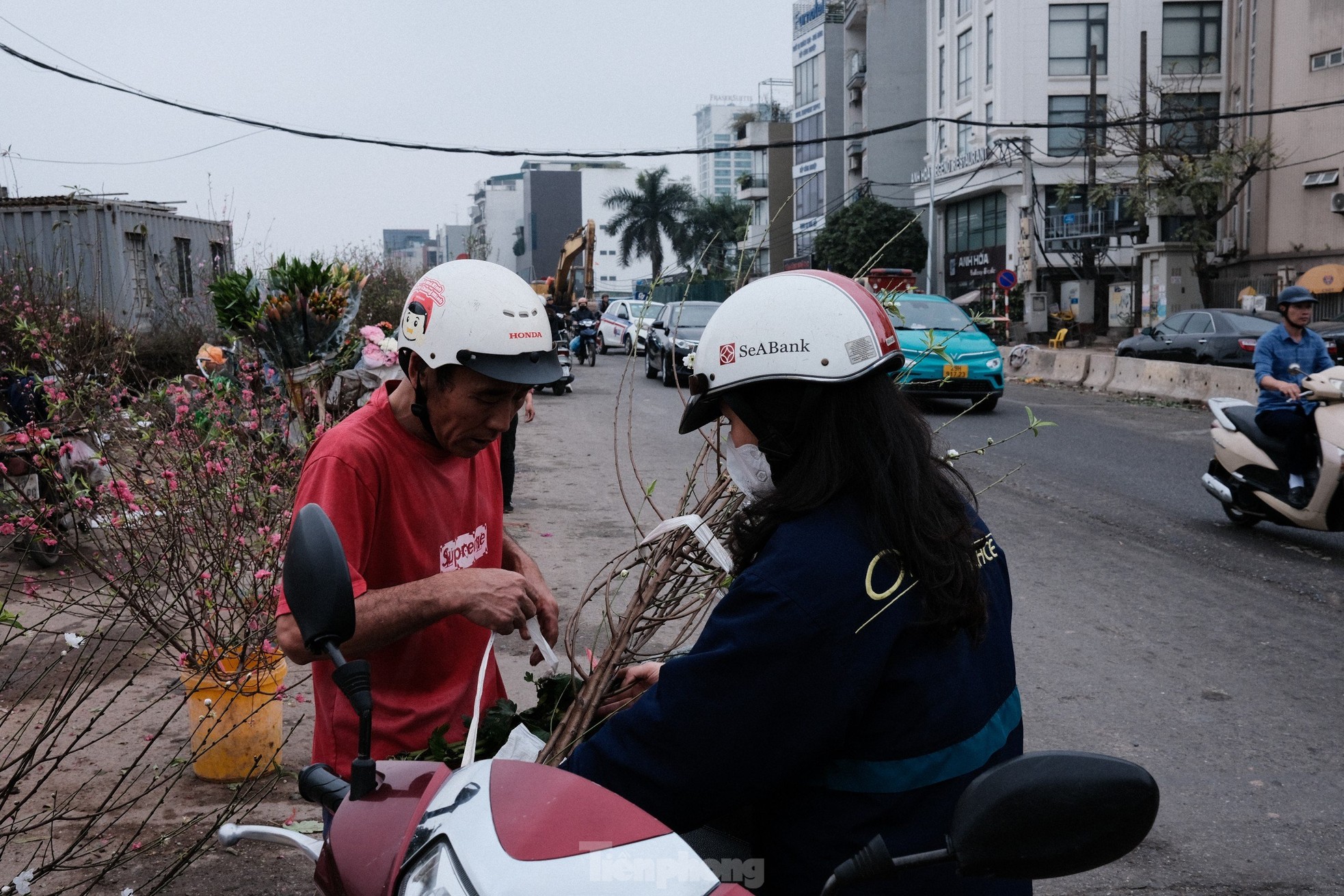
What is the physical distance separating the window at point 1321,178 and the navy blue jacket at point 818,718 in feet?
123

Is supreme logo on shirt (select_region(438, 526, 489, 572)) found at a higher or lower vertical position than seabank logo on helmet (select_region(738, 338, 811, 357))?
lower

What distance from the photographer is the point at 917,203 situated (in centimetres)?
5897

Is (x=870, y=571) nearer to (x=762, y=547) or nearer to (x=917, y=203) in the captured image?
(x=762, y=547)

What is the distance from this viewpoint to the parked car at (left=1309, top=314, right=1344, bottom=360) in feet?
63.3

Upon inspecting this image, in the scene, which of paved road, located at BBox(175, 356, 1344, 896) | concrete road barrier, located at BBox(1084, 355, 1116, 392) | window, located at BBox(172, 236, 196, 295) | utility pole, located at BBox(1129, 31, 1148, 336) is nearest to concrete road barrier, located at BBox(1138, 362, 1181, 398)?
concrete road barrier, located at BBox(1084, 355, 1116, 392)

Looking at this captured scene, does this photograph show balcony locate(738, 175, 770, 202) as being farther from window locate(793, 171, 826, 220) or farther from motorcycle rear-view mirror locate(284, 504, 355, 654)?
motorcycle rear-view mirror locate(284, 504, 355, 654)

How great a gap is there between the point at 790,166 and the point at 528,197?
170 ft

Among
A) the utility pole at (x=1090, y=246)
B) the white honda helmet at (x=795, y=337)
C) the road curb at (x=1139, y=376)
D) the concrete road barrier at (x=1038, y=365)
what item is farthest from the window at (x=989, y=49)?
the white honda helmet at (x=795, y=337)

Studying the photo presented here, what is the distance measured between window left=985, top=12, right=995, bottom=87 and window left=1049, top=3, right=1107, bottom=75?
2320mm

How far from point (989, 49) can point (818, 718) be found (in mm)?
53866

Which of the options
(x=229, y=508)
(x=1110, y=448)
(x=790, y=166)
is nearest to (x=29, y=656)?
(x=229, y=508)

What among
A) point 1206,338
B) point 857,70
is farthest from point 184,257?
point 857,70

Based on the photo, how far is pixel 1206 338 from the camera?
21844mm

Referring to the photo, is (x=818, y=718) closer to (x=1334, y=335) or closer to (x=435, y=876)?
(x=435, y=876)
